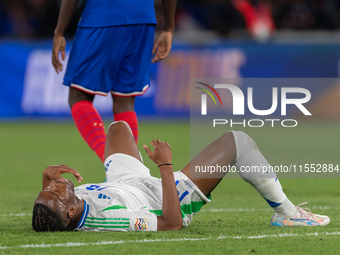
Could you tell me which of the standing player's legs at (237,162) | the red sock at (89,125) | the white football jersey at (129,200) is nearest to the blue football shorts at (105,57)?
the red sock at (89,125)

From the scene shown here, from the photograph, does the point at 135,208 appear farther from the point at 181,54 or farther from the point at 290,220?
the point at 181,54

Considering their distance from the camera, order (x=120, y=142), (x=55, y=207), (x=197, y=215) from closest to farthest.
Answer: (x=55, y=207), (x=120, y=142), (x=197, y=215)

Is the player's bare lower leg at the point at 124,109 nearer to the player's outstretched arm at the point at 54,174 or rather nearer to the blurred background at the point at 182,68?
the player's outstretched arm at the point at 54,174

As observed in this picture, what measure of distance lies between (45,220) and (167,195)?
28.7 inches

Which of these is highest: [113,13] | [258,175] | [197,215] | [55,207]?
[113,13]

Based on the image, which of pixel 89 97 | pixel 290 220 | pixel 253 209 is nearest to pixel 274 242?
pixel 290 220

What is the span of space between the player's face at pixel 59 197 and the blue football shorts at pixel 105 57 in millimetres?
1449

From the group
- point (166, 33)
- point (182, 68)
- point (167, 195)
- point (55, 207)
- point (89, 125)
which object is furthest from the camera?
point (182, 68)

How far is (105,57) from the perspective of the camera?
4.80 m

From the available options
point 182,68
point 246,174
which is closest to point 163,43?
point 246,174

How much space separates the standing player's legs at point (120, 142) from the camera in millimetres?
4129

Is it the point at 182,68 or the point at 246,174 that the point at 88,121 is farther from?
the point at 182,68

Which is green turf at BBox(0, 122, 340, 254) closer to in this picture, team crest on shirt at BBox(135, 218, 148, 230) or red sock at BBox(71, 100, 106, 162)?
team crest on shirt at BBox(135, 218, 148, 230)

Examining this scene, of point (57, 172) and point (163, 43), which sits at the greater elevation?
point (163, 43)
